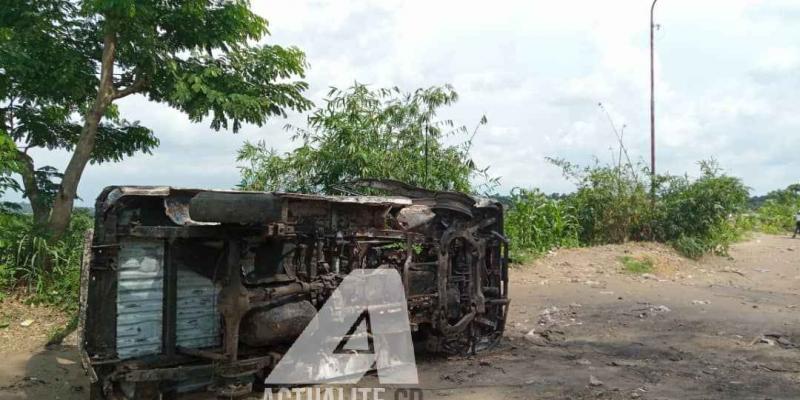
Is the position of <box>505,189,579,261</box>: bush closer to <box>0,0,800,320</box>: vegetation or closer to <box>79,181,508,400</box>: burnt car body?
<box>0,0,800,320</box>: vegetation

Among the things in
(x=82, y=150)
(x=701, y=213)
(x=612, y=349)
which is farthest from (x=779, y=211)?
(x=82, y=150)

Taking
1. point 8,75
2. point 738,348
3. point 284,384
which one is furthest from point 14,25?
point 738,348

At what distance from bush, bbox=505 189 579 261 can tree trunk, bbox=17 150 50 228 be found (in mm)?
8824

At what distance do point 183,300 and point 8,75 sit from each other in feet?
16.4

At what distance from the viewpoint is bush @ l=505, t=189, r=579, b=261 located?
14.7 meters

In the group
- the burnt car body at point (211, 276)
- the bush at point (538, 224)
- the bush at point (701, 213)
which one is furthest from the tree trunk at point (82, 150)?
the bush at point (701, 213)

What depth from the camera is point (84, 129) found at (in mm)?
8797

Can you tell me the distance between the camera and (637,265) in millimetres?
14039

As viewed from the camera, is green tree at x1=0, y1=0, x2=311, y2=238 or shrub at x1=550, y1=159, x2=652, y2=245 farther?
shrub at x1=550, y1=159, x2=652, y2=245

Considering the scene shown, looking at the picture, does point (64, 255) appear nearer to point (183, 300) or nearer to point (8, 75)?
point (8, 75)

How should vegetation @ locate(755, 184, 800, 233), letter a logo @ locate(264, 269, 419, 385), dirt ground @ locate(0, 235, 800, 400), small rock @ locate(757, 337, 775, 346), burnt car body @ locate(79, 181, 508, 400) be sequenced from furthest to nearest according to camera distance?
vegetation @ locate(755, 184, 800, 233) → small rock @ locate(757, 337, 775, 346) → dirt ground @ locate(0, 235, 800, 400) → letter a logo @ locate(264, 269, 419, 385) → burnt car body @ locate(79, 181, 508, 400)

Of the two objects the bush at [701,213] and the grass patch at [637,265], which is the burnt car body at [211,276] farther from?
the bush at [701,213]

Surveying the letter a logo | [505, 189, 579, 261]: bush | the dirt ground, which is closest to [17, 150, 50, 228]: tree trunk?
the dirt ground

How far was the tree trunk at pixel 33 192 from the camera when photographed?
29.8 ft
